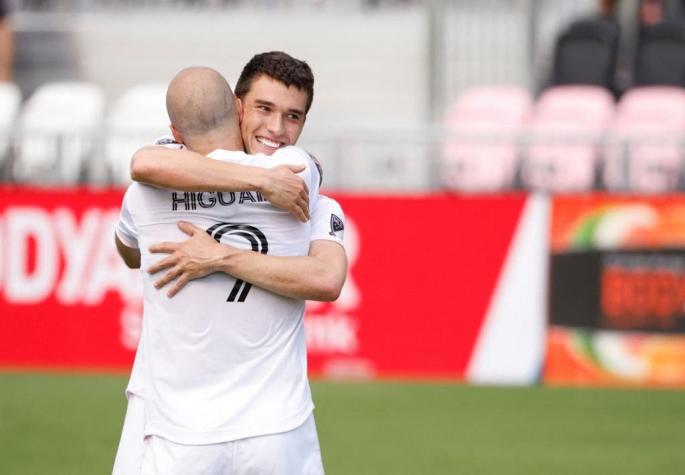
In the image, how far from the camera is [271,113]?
173 inches

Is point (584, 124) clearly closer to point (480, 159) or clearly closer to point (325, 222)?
point (480, 159)

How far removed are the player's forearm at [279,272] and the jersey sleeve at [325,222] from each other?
0.53ft

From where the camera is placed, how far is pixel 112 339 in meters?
12.1

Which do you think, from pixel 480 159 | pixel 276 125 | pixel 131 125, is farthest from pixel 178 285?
pixel 131 125

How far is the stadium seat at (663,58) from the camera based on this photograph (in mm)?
15039

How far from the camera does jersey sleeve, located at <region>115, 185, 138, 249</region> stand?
429cm

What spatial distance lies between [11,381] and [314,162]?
7978 mm

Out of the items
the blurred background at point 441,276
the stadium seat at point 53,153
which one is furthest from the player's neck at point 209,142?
the stadium seat at point 53,153

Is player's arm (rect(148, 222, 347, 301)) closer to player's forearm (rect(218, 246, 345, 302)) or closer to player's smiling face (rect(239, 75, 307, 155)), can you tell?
player's forearm (rect(218, 246, 345, 302))

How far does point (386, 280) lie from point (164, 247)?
777 centimetres

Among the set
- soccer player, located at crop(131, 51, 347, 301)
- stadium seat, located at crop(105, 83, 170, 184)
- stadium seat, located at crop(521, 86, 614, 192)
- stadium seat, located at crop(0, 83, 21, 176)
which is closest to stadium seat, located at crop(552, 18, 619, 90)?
stadium seat, located at crop(521, 86, 614, 192)

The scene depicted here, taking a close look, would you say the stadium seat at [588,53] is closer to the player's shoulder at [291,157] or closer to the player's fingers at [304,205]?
the player's shoulder at [291,157]

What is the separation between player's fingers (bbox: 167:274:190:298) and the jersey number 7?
14cm

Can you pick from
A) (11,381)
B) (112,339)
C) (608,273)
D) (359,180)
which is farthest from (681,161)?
(11,381)
